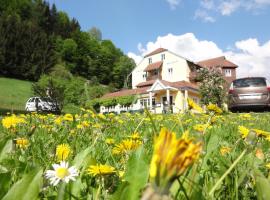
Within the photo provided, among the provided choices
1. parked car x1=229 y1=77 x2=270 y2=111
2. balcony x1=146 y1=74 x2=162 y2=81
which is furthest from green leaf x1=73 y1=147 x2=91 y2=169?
balcony x1=146 y1=74 x2=162 y2=81

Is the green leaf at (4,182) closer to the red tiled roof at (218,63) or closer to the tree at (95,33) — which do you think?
the red tiled roof at (218,63)

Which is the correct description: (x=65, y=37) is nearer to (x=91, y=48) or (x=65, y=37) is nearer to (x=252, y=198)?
(x=91, y=48)

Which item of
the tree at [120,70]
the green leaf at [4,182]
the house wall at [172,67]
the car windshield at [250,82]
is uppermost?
the tree at [120,70]

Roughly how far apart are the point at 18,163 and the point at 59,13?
94.9m

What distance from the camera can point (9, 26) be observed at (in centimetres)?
6300

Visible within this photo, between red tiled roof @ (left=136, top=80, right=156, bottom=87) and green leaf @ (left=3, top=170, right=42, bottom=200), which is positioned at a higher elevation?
red tiled roof @ (left=136, top=80, right=156, bottom=87)

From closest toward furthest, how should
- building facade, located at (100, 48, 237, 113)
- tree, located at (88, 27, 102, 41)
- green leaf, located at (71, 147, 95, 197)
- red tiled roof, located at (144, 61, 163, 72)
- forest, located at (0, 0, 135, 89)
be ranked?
green leaf, located at (71, 147, 95, 197) → building facade, located at (100, 48, 237, 113) → red tiled roof, located at (144, 61, 163, 72) → forest, located at (0, 0, 135, 89) → tree, located at (88, 27, 102, 41)

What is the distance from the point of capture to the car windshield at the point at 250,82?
14.8 meters

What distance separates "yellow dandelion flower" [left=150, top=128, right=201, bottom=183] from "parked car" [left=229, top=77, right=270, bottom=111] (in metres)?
14.8

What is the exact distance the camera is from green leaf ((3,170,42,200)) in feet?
2.54

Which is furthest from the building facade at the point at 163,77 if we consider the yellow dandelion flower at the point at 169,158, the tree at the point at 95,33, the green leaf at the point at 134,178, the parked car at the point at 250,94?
the tree at the point at 95,33

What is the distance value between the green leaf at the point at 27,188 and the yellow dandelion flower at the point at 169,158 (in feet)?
1.61

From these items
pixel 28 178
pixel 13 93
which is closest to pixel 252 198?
pixel 28 178

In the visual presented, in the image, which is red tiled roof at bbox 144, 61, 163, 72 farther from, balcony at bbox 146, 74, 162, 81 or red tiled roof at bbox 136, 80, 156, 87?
red tiled roof at bbox 136, 80, 156, 87
